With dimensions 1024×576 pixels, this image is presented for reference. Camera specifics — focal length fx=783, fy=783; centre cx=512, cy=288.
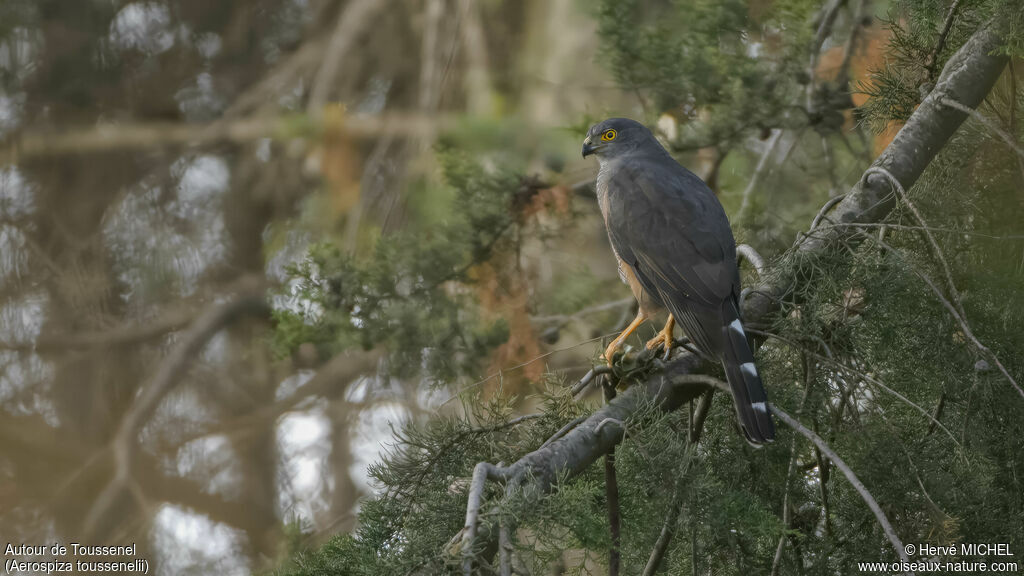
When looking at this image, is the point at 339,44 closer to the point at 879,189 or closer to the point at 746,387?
the point at 879,189

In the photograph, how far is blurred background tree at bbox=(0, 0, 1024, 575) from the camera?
84.2 inches

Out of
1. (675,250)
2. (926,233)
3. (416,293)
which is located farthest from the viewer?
(416,293)

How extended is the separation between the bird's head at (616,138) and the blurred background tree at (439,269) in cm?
34

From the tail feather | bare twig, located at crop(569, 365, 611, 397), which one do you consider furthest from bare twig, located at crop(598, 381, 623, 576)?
the tail feather

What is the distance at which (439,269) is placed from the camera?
399 centimetres

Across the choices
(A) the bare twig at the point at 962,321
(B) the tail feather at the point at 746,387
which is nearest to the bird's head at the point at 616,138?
(B) the tail feather at the point at 746,387

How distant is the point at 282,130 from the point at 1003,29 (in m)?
3.88

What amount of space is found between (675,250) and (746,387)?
897 mm

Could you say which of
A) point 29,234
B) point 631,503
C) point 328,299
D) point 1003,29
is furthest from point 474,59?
point 631,503

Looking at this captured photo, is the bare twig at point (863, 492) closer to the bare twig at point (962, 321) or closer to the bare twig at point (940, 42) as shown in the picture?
the bare twig at point (962, 321)

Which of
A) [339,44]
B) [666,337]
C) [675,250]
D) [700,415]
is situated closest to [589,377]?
[700,415]

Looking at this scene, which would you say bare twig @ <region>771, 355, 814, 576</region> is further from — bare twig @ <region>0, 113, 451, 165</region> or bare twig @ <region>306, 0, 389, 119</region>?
bare twig @ <region>306, 0, 389, 119</region>

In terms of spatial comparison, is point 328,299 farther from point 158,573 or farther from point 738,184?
point 738,184

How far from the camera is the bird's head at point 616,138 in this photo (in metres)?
3.64
